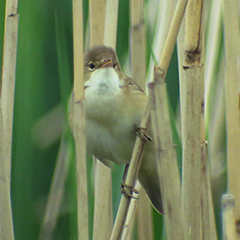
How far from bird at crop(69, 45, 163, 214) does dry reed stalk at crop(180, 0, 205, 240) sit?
36 cm

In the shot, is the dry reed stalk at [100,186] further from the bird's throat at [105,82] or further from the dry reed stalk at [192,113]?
the dry reed stalk at [192,113]

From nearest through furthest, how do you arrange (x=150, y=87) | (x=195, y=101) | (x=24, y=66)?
(x=150, y=87) < (x=195, y=101) < (x=24, y=66)

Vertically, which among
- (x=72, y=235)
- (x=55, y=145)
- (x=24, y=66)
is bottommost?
(x=72, y=235)

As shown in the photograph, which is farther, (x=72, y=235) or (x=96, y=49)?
(x=72, y=235)

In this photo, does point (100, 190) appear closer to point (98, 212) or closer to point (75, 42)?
point (98, 212)

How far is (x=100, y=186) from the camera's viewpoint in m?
1.31

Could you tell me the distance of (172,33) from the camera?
95cm

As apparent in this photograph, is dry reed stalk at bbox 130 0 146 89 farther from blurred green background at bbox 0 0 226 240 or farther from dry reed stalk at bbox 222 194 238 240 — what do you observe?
dry reed stalk at bbox 222 194 238 240

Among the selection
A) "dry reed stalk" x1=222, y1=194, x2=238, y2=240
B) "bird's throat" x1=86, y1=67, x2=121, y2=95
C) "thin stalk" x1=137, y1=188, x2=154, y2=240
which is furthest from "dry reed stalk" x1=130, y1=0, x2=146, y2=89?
"dry reed stalk" x1=222, y1=194, x2=238, y2=240

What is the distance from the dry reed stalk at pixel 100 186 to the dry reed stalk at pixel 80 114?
0.81 feet

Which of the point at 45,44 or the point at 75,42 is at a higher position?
the point at 45,44

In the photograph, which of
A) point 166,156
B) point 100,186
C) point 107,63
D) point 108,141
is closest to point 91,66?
point 107,63

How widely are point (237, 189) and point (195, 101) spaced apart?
24 cm

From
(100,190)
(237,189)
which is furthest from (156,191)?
(237,189)
